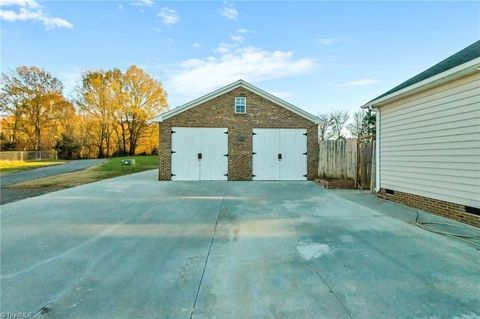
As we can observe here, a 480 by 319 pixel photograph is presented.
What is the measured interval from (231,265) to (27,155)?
35016 mm

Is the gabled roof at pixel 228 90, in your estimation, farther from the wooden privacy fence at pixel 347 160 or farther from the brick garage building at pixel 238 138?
the wooden privacy fence at pixel 347 160

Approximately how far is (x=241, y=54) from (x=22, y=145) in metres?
33.1

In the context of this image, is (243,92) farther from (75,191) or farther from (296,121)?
(75,191)

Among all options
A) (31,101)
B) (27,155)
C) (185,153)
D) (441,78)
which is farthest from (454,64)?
Answer: (27,155)

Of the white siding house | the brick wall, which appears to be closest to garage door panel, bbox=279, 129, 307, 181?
the white siding house

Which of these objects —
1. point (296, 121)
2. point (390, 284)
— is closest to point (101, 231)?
point (390, 284)

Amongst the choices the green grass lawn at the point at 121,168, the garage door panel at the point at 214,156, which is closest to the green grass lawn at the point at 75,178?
the green grass lawn at the point at 121,168

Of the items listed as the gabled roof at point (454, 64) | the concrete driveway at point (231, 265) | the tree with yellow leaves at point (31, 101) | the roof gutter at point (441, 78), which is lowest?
the concrete driveway at point (231, 265)

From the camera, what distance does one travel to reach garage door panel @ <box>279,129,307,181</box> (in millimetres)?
11008

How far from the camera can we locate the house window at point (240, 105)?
10.9 metres

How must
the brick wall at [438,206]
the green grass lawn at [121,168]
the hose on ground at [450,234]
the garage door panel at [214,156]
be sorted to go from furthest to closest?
the green grass lawn at [121,168], the garage door panel at [214,156], the brick wall at [438,206], the hose on ground at [450,234]

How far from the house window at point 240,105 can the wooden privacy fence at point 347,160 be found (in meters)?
3.91

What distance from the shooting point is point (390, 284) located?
244cm

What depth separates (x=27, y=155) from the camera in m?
27.7
